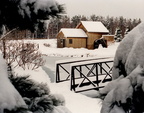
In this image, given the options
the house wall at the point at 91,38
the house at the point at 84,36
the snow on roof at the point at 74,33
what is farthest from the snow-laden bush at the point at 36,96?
the house wall at the point at 91,38

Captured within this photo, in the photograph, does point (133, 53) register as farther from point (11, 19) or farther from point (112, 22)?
point (112, 22)

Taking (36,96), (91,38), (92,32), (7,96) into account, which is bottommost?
(91,38)

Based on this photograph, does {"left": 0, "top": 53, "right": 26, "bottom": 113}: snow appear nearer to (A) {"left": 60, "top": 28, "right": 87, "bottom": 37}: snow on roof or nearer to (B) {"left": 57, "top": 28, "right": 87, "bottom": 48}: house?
(B) {"left": 57, "top": 28, "right": 87, "bottom": 48}: house

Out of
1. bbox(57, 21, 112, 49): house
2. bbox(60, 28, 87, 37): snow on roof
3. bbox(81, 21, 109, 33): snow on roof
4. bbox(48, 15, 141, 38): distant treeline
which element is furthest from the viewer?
bbox(48, 15, 141, 38): distant treeline

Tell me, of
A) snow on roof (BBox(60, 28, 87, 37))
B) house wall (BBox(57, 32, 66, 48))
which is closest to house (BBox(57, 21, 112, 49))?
snow on roof (BBox(60, 28, 87, 37))

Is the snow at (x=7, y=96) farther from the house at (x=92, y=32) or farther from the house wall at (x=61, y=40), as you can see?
the house wall at (x=61, y=40)

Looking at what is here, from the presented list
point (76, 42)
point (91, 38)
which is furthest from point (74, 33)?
point (91, 38)

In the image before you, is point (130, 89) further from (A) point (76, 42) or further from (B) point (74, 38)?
(A) point (76, 42)

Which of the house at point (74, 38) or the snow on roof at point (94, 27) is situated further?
the snow on roof at point (94, 27)

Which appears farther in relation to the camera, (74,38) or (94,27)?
(94,27)

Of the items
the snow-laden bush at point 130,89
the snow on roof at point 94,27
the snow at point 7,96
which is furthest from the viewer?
the snow on roof at point 94,27

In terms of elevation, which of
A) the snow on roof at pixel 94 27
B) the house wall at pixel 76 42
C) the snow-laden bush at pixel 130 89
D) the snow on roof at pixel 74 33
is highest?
the snow-laden bush at pixel 130 89

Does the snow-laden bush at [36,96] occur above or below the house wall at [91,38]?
above

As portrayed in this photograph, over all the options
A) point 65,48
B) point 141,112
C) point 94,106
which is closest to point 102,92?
point 141,112
